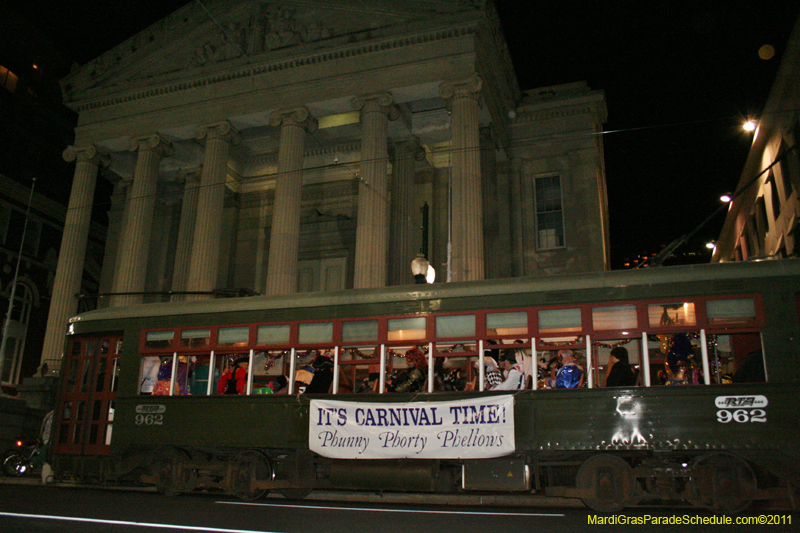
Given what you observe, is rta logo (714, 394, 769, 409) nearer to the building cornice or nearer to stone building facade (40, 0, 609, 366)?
stone building facade (40, 0, 609, 366)

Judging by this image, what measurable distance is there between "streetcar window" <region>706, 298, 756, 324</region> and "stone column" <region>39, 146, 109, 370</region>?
21.6 m

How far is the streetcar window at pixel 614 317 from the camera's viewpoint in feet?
29.7

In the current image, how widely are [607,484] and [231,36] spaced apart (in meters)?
20.8

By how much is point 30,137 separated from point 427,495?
3425 centimetres

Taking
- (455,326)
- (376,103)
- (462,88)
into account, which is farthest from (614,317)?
(376,103)

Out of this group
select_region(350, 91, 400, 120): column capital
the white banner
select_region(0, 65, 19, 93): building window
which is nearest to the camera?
the white banner

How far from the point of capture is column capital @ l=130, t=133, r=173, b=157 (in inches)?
956

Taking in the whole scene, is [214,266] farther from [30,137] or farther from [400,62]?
[30,137]

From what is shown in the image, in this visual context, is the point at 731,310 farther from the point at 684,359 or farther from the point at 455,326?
the point at 455,326

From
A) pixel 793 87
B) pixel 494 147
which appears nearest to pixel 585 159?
pixel 494 147

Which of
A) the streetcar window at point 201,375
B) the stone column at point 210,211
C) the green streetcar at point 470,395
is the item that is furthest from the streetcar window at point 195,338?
the stone column at point 210,211

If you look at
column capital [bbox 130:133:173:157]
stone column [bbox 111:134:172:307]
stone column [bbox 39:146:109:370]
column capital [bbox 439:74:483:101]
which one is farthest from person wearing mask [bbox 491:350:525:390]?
column capital [bbox 130:133:173:157]

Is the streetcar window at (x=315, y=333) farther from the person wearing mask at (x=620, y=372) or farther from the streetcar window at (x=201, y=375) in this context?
the person wearing mask at (x=620, y=372)

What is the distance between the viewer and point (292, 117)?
22266mm
